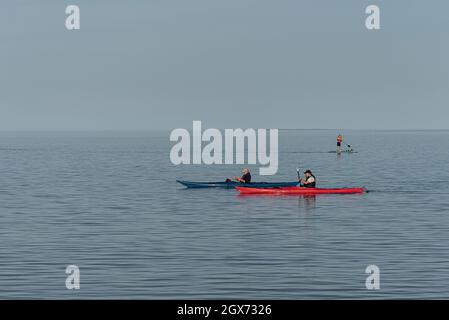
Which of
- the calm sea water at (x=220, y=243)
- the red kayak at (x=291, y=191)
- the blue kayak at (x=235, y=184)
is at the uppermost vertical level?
the blue kayak at (x=235, y=184)

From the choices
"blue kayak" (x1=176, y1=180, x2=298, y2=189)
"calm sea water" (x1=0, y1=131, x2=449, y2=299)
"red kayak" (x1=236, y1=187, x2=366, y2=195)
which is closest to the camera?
"calm sea water" (x1=0, y1=131, x2=449, y2=299)

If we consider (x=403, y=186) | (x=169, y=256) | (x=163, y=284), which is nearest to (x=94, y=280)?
(x=163, y=284)

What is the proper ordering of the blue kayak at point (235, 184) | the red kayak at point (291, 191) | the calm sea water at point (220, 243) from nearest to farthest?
the calm sea water at point (220, 243) → the red kayak at point (291, 191) → the blue kayak at point (235, 184)

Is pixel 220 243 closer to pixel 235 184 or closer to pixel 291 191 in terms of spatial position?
pixel 291 191

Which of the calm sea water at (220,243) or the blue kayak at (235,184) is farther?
the blue kayak at (235,184)

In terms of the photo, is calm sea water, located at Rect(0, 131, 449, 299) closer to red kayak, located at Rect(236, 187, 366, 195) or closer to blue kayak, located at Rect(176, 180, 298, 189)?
red kayak, located at Rect(236, 187, 366, 195)

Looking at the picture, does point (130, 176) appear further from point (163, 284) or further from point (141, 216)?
point (163, 284)

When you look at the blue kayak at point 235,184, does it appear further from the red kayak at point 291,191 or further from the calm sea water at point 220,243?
the red kayak at point 291,191

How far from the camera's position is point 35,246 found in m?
36.2

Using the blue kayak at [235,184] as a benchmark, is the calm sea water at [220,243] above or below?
below

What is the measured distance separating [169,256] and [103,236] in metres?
7.31

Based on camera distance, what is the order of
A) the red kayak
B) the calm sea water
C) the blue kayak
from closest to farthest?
the calm sea water
the red kayak
the blue kayak

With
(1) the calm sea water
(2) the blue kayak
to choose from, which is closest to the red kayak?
(1) the calm sea water

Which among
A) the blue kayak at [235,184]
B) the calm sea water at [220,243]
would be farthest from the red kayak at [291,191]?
the blue kayak at [235,184]
